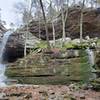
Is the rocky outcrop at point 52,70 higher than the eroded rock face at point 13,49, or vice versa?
the eroded rock face at point 13,49

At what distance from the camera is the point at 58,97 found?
11.9 meters

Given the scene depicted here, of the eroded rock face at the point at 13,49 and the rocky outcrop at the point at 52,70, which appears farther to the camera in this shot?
the eroded rock face at the point at 13,49

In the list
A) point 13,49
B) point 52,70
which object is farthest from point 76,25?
point 52,70

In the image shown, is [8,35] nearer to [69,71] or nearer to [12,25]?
[12,25]

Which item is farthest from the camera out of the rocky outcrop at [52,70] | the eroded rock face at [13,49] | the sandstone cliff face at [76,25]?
the sandstone cliff face at [76,25]

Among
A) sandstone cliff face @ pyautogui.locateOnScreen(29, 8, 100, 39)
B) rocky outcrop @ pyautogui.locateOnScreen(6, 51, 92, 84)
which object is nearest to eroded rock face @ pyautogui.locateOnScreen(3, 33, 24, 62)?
sandstone cliff face @ pyautogui.locateOnScreen(29, 8, 100, 39)

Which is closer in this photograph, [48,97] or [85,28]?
[48,97]

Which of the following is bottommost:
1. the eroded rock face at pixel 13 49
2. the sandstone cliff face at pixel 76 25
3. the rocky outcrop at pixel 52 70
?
the rocky outcrop at pixel 52 70

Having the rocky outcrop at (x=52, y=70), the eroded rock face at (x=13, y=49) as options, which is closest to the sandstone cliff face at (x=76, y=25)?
the eroded rock face at (x=13, y=49)

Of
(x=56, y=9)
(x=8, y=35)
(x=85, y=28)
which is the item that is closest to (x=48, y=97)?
(x=8, y=35)

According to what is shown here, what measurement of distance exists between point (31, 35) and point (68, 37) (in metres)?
4.54

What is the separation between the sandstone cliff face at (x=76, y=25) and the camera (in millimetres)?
36156

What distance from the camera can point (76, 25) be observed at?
119 feet

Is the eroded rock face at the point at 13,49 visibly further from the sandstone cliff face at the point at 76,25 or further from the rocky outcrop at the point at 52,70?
the rocky outcrop at the point at 52,70
